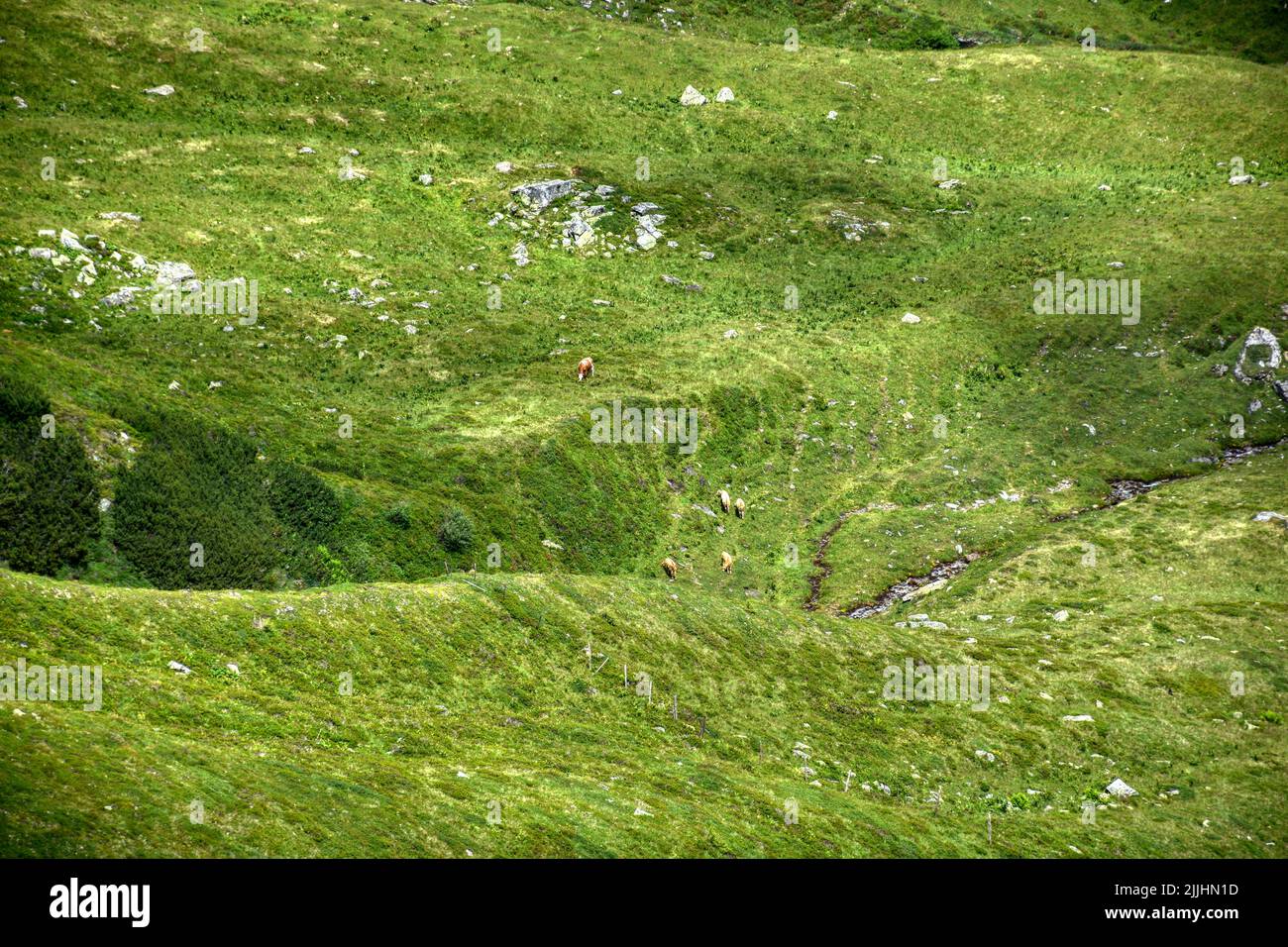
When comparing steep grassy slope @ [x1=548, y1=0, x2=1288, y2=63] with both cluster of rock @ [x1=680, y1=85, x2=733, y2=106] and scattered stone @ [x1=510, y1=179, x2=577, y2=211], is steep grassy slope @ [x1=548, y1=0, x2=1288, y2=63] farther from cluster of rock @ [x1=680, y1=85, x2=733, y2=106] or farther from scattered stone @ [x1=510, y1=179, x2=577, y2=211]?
scattered stone @ [x1=510, y1=179, x2=577, y2=211]

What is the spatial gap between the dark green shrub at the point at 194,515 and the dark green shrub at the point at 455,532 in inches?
361

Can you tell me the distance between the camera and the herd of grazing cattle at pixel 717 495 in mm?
58844

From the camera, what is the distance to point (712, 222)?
3831 inches

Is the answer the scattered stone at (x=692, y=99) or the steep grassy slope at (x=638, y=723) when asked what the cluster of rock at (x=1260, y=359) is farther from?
the scattered stone at (x=692, y=99)

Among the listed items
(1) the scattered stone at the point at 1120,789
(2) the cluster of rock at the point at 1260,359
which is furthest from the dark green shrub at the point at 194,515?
(2) the cluster of rock at the point at 1260,359

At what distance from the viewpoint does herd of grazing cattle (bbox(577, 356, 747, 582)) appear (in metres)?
58.8

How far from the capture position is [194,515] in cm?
4134

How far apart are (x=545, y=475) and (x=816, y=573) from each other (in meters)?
20.0

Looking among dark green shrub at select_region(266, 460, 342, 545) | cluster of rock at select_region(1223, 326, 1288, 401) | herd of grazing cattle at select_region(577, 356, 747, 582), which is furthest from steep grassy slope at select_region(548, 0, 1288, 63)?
dark green shrub at select_region(266, 460, 342, 545)

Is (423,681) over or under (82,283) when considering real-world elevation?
under
